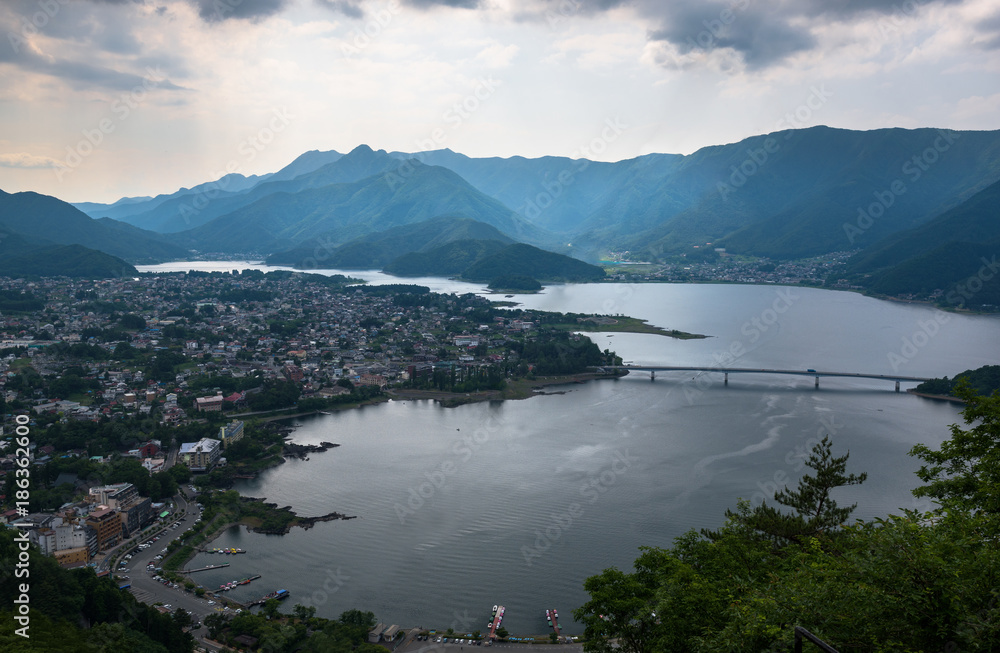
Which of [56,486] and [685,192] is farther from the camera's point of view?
[685,192]

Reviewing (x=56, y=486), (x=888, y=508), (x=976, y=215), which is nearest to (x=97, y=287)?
(x=56, y=486)

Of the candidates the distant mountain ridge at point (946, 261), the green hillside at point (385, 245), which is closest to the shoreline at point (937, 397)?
the distant mountain ridge at point (946, 261)

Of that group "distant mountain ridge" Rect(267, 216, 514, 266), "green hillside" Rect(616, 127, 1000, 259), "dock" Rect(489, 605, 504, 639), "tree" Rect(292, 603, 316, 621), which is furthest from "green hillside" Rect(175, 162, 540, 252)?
"dock" Rect(489, 605, 504, 639)

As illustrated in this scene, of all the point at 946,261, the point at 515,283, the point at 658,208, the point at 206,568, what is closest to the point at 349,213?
the point at 658,208

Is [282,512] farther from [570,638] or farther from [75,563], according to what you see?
[570,638]

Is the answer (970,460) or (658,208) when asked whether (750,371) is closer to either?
(970,460)

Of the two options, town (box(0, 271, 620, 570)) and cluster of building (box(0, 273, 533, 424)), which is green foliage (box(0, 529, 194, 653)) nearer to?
town (box(0, 271, 620, 570))
